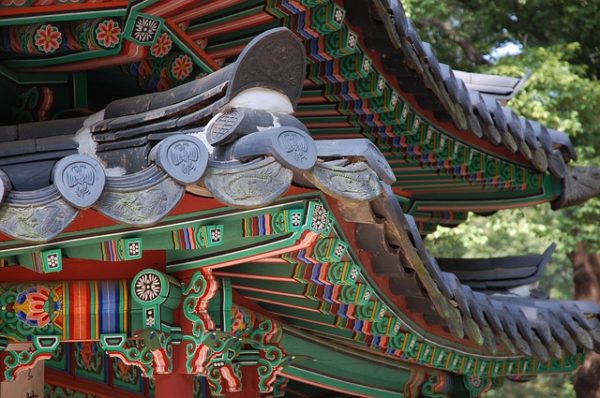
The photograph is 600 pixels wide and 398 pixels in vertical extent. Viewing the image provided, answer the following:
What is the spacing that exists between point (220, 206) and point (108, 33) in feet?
2.53

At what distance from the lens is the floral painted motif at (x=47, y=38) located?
3.96 meters

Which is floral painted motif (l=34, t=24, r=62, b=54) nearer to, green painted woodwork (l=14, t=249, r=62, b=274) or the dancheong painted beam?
the dancheong painted beam

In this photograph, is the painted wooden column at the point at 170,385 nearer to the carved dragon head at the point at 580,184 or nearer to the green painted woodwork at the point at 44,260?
the green painted woodwork at the point at 44,260

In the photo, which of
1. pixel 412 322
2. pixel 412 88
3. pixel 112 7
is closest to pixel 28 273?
pixel 112 7

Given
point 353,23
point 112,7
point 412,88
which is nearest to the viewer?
point 112,7

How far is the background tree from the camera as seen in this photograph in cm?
1263

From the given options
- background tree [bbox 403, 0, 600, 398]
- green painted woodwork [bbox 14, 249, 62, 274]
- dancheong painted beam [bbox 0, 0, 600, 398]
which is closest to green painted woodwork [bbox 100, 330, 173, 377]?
dancheong painted beam [bbox 0, 0, 600, 398]

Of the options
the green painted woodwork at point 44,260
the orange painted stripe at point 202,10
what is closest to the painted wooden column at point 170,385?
the green painted woodwork at point 44,260

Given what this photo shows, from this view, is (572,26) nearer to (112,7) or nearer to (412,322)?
(412,322)

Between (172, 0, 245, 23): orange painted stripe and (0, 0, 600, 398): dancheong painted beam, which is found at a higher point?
(172, 0, 245, 23): orange painted stripe

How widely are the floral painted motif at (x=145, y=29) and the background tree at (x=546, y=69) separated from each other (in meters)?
8.80

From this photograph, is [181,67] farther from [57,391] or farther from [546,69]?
[546,69]

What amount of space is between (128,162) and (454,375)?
3.49 m

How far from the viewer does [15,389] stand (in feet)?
15.6
